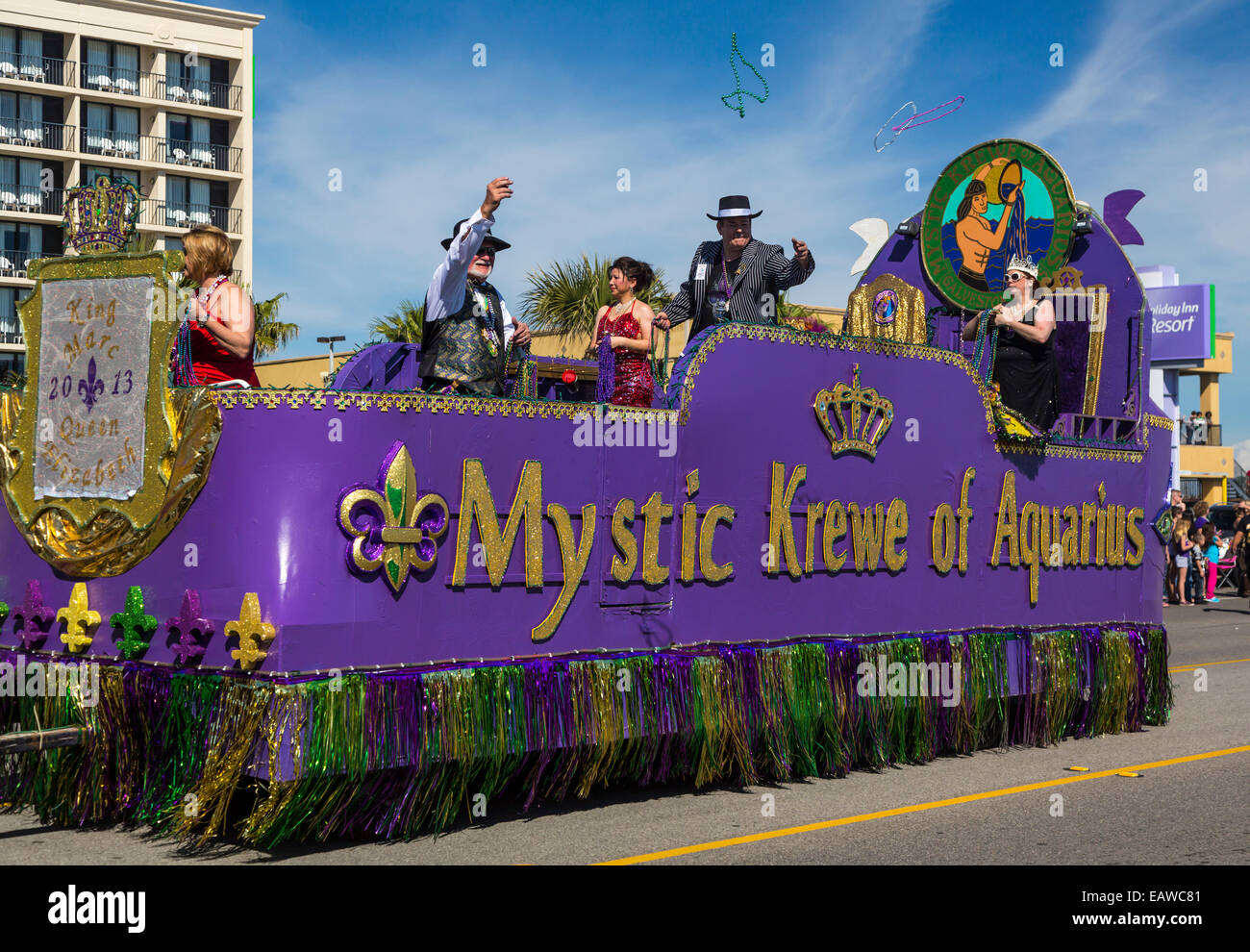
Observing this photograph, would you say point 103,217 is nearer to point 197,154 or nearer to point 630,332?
point 630,332

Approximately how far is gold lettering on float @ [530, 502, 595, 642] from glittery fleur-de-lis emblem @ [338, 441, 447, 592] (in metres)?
0.67

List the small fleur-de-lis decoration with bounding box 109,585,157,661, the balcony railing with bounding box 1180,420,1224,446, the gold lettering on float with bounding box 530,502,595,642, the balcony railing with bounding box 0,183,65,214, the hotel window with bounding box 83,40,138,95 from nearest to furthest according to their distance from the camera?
→ the small fleur-de-lis decoration with bounding box 109,585,157,661 < the gold lettering on float with bounding box 530,502,595,642 < the balcony railing with bounding box 0,183,65,214 < the hotel window with bounding box 83,40,138,95 < the balcony railing with bounding box 1180,420,1224,446

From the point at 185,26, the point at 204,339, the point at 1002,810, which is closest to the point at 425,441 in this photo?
the point at 204,339

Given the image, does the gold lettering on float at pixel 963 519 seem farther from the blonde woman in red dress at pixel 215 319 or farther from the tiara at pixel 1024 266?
the blonde woman in red dress at pixel 215 319

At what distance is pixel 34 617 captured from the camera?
21.2 ft

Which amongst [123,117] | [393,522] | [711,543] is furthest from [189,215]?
[393,522]

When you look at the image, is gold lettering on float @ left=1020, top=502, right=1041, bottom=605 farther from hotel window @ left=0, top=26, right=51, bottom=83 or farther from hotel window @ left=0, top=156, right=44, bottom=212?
hotel window @ left=0, top=26, right=51, bottom=83

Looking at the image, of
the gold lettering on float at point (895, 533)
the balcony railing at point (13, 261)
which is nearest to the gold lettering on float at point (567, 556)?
the gold lettering on float at point (895, 533)

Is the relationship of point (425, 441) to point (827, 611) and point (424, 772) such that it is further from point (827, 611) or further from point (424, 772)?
point (827, 611)

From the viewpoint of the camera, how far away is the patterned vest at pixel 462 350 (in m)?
6.39

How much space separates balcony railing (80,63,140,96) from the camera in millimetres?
51906

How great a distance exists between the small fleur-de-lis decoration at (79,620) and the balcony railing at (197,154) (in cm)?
5180

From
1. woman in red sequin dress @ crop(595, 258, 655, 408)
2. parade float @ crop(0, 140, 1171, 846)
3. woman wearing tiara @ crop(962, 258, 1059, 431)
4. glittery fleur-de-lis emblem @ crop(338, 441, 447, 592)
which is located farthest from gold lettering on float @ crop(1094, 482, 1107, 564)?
glittery fleur-de-lis emblem @ crop(338, 441, 447, 592)
